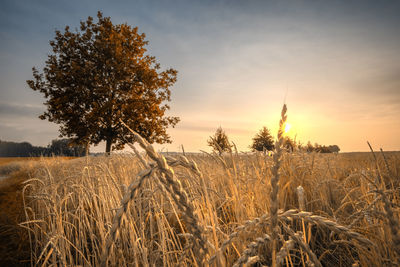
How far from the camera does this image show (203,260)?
0.70 metres

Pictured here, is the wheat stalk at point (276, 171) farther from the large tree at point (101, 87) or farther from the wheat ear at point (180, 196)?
the large tree at point (101, 87)

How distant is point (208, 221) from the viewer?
6.06ft

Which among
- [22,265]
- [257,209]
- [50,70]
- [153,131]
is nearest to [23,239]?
[22,265]

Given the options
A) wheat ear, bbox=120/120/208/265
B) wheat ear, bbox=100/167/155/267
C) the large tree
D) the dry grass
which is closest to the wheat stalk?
the dry grass

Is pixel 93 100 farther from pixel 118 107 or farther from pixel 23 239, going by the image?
pixel 23 239

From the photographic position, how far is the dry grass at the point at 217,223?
66cm

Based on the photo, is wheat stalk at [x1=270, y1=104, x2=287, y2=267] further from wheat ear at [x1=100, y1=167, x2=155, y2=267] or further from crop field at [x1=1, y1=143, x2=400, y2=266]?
wheat ear at [x1=100, y1=167, x2=155, y2=267]

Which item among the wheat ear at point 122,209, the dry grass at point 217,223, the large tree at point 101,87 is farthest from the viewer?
the large tree at point 101,87

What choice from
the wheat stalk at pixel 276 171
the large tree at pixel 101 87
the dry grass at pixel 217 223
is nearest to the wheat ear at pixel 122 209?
the dry grass at pixel 217 223

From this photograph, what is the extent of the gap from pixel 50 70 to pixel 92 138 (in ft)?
23.0

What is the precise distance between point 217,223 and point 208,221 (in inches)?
15.9

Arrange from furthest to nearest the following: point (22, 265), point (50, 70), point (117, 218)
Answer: point (50, 70) < point (22, 265) < point (117, 218)

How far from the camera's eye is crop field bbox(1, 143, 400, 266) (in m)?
0.68

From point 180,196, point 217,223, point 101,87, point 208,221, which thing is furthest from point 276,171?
point 101,87
